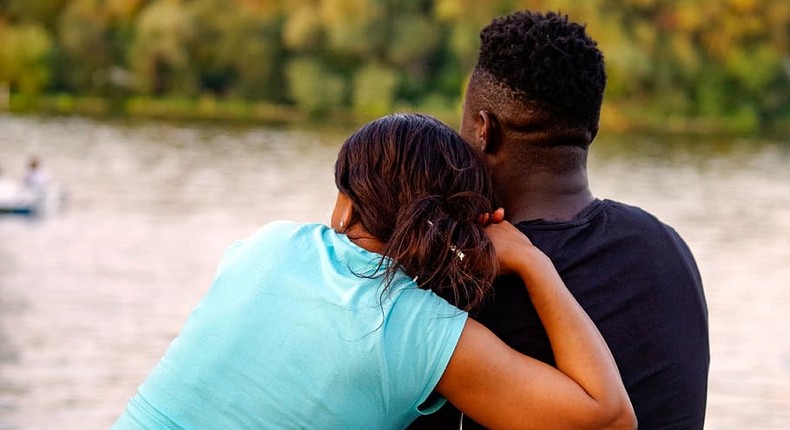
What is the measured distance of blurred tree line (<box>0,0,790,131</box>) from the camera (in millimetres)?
51094

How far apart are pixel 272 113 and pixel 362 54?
4.80 meters

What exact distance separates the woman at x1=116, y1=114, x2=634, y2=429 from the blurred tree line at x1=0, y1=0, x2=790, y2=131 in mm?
46541

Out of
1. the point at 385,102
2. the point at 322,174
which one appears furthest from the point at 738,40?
the point at 322,174

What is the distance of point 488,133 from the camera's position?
270 centimetres

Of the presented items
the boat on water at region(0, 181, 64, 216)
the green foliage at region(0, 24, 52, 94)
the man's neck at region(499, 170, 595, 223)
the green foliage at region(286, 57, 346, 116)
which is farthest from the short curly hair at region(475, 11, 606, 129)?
the green foliage at region(0, 24, 52, 94)

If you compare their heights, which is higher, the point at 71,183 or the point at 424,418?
the point at 424,418

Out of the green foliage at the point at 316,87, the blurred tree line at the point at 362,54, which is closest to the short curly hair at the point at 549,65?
the blurred tree line at the point at 362,54

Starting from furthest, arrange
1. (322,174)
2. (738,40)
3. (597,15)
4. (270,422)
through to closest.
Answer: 1. (738,40)
2. (597,15)
3. (322,174)
4. (270,422)

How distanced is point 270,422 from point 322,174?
31.5 m

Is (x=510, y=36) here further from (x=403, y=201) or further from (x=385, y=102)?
(x=385, y=102)

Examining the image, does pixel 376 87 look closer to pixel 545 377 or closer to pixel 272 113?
pixel 272 113

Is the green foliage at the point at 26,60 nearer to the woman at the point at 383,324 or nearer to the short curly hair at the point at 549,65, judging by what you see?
the short curly hair at the point at 549,65

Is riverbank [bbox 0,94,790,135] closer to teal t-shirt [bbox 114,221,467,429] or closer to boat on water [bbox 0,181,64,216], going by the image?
boat on water [bbox 0,181,64,216]

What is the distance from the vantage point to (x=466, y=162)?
250 cm
